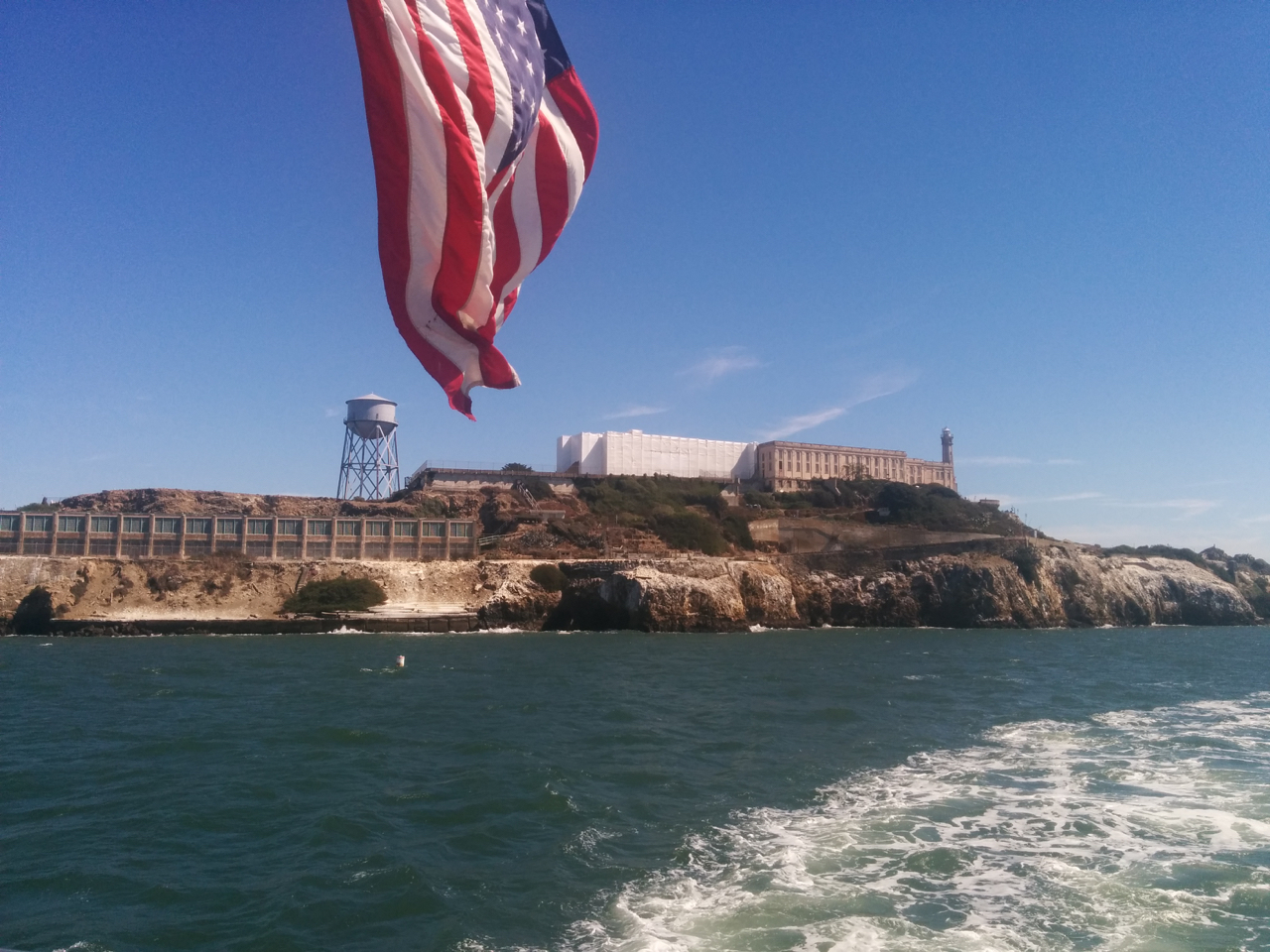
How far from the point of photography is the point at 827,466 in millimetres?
116625

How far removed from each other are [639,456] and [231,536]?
163 ft

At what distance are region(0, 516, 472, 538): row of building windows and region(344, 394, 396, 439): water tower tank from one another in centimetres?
2410

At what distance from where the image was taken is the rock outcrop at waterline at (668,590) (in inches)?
2179

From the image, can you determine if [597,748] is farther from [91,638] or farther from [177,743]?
[91,638]

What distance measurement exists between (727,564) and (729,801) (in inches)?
1848

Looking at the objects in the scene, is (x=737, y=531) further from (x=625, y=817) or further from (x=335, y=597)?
(x=625, y=817)

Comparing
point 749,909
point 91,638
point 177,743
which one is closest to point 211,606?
point 91,638

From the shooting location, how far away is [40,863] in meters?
11.6

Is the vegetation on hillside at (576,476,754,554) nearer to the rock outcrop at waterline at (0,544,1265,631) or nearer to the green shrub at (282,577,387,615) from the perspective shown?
the rock outcrop at waterline at (0,544,1265,631)

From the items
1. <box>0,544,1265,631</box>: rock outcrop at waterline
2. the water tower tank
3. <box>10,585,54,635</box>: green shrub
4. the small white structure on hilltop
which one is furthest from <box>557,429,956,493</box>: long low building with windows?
<box>10,585,54,635</box>: green shrub

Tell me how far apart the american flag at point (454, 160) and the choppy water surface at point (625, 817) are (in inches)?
273

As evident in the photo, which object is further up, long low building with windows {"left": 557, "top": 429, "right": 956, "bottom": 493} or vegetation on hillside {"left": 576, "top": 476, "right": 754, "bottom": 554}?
long low building with windows {"left": 557, "top": 429, "right": 956, "bottom": 493}

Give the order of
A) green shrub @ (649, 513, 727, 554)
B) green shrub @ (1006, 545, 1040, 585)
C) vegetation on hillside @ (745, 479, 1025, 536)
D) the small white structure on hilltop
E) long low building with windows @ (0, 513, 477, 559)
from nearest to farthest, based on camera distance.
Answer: long low building with windows @ (0, 513, 477, 559), green shrub @ (1006, 545, 1040, 585), green shrub @ (649, 513, 727, 554), vegetation on hillside @ (745, 479, 1025, 536), the small white structure on hilltop

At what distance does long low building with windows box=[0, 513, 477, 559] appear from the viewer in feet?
193
